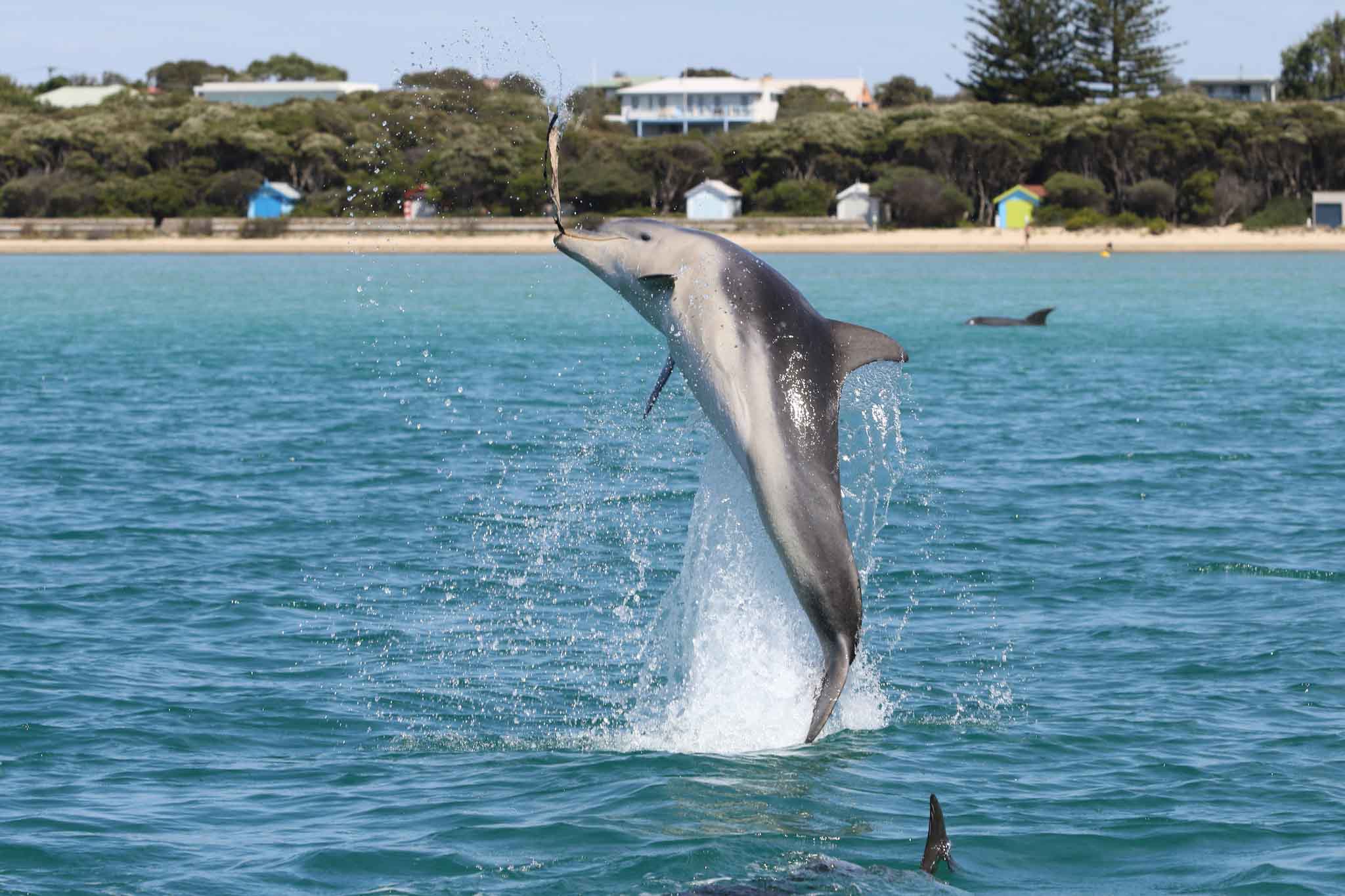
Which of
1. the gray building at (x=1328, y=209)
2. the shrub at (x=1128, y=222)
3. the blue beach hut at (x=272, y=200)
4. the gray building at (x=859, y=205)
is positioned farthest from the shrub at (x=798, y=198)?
the blue beach hut at (x=272, y=200)

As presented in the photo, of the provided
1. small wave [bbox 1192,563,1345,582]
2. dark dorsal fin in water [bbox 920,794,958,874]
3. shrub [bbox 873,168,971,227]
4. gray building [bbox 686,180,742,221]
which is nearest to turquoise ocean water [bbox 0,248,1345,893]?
small wave [bbox 1192,563,1345,582]

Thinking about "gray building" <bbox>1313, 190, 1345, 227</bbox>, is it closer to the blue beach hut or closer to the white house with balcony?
the white house with balcony

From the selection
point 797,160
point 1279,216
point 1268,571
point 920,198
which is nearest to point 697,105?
point 797,160

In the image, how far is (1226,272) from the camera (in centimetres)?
10088

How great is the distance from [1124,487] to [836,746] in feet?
47.0

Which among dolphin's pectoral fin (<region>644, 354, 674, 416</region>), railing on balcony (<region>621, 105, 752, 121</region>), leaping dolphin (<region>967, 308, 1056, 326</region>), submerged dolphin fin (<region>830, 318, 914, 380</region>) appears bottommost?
leaping dolphin (<region>967, 308, 1056, 326</region>)

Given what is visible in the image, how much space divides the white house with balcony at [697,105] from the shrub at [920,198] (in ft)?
144

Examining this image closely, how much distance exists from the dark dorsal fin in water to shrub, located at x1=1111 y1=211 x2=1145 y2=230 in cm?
11746

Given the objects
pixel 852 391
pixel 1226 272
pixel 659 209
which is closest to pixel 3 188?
pixel 659 209

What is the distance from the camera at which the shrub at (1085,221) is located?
124m

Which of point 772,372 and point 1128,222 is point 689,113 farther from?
point 772,372

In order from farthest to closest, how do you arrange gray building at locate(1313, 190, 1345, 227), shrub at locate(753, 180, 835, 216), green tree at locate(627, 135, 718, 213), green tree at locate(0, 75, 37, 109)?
1. green tree at locate(0, 75, 37, 109)
2. shrub at locate(753, 180, 835, 216)
3. green tree at locate(627, 135, 718, 213)
4. gray building at locate(1313, 190, 1345, 227)

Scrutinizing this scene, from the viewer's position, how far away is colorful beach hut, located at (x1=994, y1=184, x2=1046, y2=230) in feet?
411

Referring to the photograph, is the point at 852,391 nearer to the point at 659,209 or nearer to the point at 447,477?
the point at 447,477
